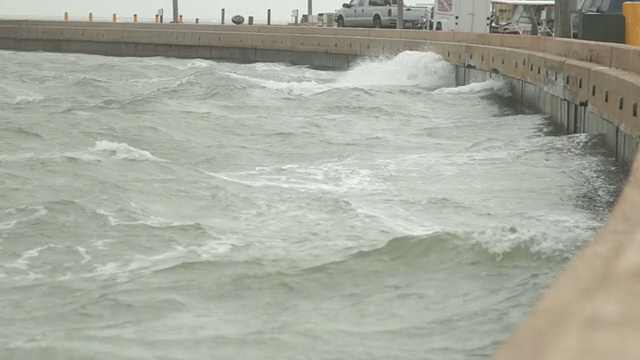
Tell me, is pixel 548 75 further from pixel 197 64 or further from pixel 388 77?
pixel 197 64

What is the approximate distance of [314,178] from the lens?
37.6ft

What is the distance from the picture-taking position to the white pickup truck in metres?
48.5

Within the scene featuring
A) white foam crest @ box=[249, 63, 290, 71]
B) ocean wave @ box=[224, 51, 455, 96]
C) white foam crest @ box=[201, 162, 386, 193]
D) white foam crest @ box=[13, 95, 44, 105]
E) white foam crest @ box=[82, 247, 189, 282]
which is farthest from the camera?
white foam crest @ box=[249, 63, 290, 71]

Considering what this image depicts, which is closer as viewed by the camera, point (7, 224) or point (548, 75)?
point (7, 224)

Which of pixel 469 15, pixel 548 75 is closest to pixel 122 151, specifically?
pixel 548 75

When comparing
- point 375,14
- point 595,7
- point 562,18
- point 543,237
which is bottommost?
point 375,14

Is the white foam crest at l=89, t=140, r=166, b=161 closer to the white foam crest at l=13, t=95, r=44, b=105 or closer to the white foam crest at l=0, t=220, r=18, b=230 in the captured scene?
the white foam crest at l=0, t=220, r=18, b=230

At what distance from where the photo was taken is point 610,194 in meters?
9.77

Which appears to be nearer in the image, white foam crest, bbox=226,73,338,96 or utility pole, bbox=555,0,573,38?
white foam crest, bbox=226,73,338,96

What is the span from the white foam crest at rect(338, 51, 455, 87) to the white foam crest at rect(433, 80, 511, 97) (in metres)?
3.22

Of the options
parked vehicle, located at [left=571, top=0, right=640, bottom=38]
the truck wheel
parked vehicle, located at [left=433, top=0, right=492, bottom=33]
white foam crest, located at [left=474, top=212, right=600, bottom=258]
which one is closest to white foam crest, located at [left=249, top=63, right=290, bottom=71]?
parked vehicle, located at [left=433, top=0, right=492, bottom=33]

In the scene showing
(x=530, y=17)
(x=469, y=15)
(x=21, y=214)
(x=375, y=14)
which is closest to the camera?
(x=21, y=214)

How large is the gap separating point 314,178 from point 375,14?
38.0 meters

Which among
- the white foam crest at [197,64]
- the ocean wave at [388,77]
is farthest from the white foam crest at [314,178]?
the white foam crest at [197,64]
